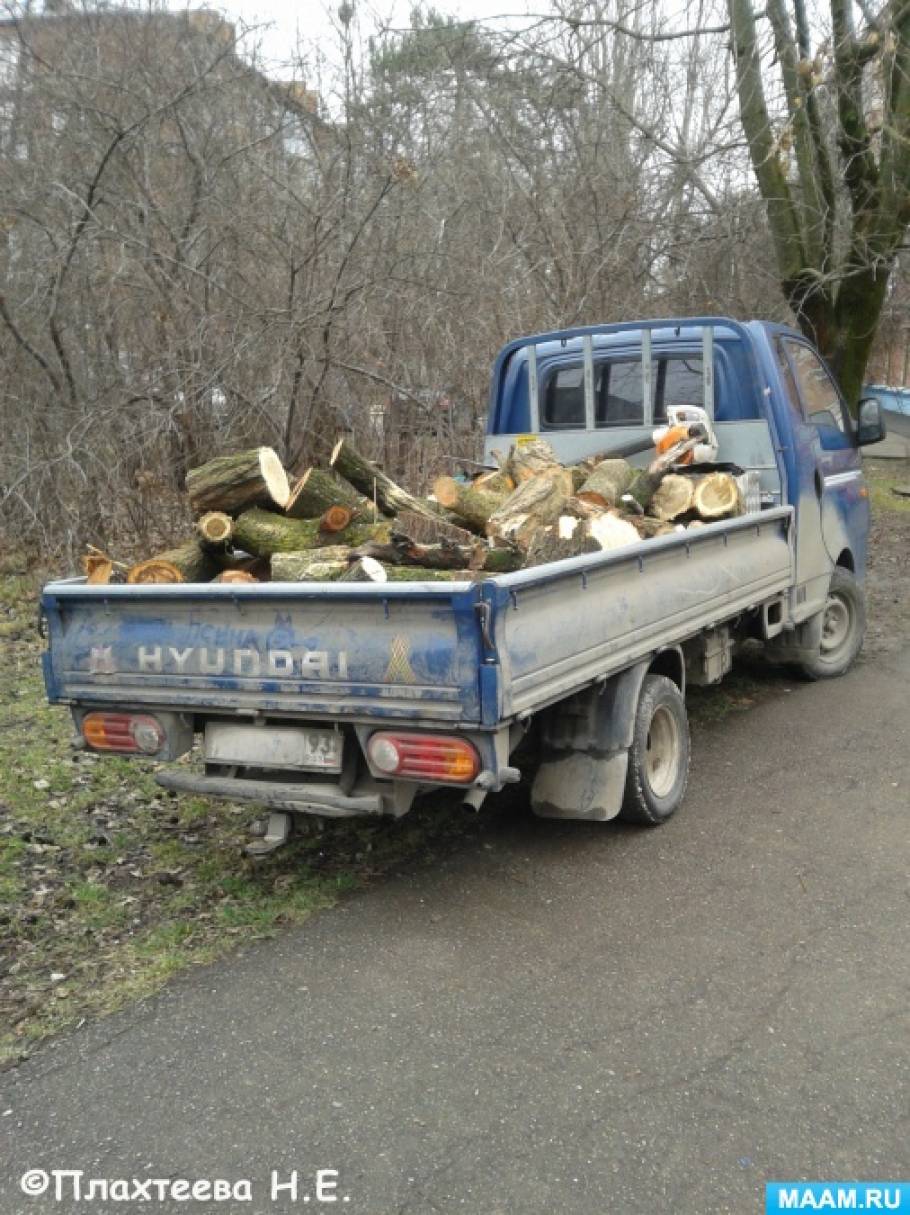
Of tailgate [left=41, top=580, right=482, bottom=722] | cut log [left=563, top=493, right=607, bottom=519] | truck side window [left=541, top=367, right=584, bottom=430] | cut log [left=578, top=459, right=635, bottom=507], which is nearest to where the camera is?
tailgate [left=41, top=580, right=482, bottom=722]

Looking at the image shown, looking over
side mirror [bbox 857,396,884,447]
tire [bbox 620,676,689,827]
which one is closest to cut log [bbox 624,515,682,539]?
tire [bbox 620,676,689,827]

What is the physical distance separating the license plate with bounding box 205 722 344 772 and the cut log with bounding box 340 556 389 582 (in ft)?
2.21

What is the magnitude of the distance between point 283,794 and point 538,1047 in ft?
4.65

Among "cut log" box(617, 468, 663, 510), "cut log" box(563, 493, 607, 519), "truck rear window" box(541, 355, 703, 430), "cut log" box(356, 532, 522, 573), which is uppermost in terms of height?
"truck rear window" box(541, 355, 703, 430)

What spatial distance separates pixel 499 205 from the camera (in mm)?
12031

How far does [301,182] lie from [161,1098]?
8058 mm

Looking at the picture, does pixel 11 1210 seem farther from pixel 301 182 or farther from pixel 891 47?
pixel 891 47

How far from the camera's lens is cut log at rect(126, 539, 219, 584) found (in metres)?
4.95

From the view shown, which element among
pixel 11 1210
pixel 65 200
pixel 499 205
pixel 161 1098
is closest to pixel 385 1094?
pixel 161 1098

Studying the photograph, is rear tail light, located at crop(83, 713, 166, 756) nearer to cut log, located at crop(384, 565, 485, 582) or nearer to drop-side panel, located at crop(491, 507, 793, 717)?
cut log, located at crop(384, 565, 485, 582)

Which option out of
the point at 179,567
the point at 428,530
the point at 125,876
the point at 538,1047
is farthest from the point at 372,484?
the point at 538,1047

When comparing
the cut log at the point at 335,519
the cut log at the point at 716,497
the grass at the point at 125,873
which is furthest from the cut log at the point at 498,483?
the grass at the point at 125,873

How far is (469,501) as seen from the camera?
5.74 metres

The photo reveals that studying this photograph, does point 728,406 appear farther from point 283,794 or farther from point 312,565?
point 283,794
